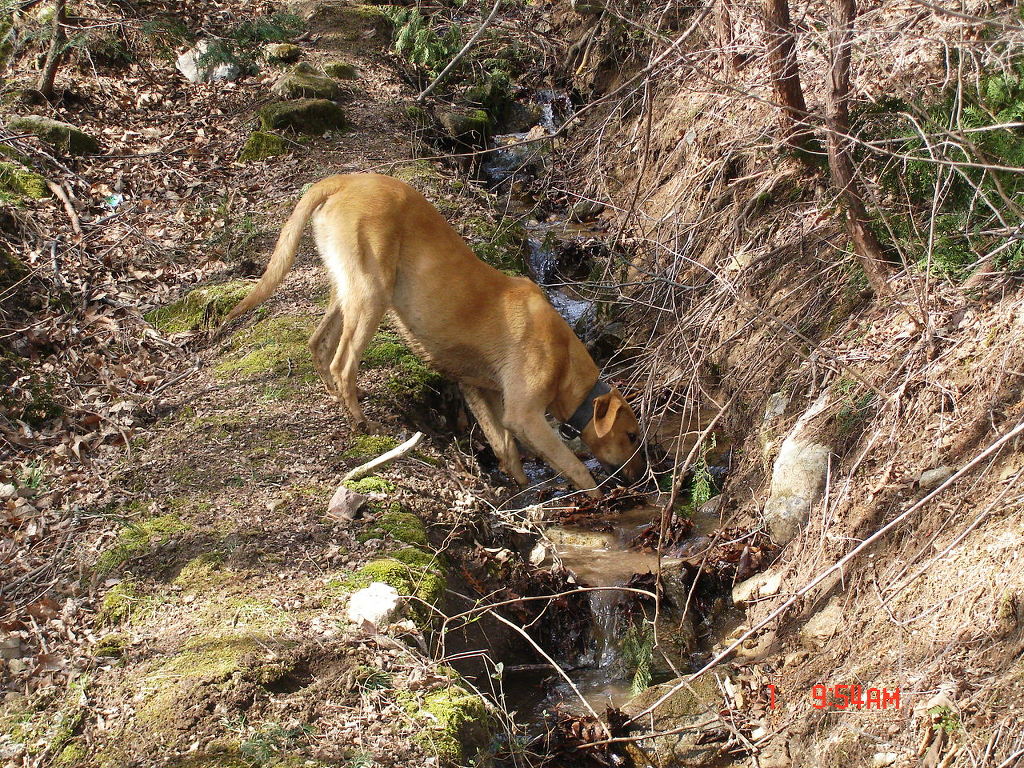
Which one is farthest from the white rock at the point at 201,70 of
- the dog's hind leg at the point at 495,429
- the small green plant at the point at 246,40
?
the dog's hind leg at the point at 495,429

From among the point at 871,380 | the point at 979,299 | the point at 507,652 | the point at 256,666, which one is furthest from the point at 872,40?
the point at 256,666

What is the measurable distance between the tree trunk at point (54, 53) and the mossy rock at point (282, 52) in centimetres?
244

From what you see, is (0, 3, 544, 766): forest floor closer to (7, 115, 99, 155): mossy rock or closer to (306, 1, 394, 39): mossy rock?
(7, 115, 99, 155): mossy rock

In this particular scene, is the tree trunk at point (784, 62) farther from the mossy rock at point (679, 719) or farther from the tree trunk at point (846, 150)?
the mossy rock at point (679, 719)

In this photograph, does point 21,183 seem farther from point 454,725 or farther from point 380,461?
point 454,725

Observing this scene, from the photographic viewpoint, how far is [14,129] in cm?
831

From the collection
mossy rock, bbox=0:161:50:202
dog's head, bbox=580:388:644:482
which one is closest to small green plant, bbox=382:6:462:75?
mossy rock, bbox=0:161:50:202

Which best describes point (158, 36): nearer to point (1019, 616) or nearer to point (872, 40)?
point (872, 40)

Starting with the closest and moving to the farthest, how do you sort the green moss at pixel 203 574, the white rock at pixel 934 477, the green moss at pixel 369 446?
the green moss at pixel 203 574 < the white rock at pixel 934 477 < the green moss at pixel 369 446

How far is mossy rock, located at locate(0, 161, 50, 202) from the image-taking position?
7699 millimetres

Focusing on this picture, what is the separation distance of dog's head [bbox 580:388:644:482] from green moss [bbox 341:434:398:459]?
1.49m

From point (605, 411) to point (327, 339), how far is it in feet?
6.52

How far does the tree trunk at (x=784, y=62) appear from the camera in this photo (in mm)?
5100
